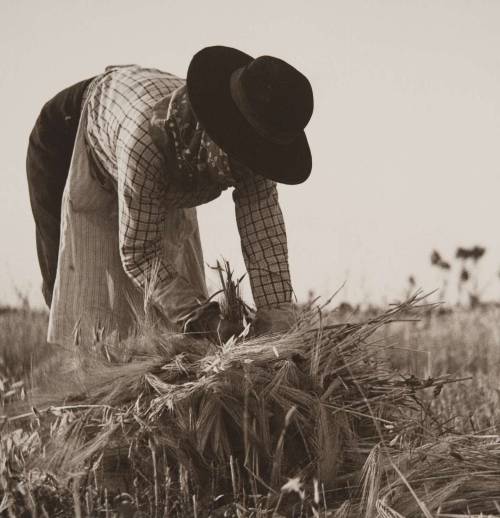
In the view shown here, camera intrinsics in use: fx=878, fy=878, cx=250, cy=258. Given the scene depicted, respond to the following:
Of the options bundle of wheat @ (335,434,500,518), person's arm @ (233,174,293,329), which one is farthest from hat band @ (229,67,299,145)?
bundle of wheat @ (335,434,500,518)

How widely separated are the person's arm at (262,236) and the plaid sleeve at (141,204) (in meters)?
0.28

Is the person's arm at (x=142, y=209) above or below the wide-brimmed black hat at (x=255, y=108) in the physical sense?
below

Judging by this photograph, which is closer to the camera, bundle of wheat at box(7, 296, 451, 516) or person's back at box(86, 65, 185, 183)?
bundle of wheat at box(7, 296, 451, 516)

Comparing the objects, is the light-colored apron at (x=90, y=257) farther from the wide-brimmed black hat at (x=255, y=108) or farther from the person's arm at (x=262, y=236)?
the wide-brimmed black hat at (x=255, y=108)

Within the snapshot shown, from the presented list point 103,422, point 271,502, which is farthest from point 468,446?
point 103,422

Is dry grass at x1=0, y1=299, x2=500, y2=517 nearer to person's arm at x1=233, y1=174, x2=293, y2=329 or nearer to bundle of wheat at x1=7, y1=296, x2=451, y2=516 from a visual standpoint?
bundle of wheat at x1=7, y1=296, x2=451, y2=516

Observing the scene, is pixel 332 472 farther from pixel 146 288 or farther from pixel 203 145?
pixel 203 145

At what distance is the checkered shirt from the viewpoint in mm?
2896

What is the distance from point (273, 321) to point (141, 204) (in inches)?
24.6

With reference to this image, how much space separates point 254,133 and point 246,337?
0.66 metres

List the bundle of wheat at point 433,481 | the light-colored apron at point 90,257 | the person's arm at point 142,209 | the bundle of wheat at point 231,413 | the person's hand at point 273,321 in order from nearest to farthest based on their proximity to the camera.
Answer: the bundle of wheat at point 433,481 < the bundle of wheat at point 231,413 < the person's hand at point 273,321 < the person's arm at point 142,209 < the light-colored apron at point 90,257

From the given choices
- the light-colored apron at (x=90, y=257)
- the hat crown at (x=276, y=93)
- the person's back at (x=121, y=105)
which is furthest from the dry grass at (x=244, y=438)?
the light-colored apron at (x=90, y=257)

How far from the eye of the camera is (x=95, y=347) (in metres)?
2.57

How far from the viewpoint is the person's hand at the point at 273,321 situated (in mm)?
2605
